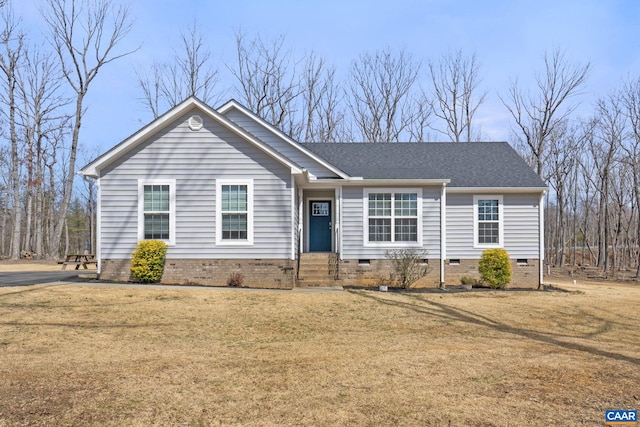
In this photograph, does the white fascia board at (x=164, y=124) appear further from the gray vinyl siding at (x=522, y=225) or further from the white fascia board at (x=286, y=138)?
the gray vinyl siding at (x=522, y=225)

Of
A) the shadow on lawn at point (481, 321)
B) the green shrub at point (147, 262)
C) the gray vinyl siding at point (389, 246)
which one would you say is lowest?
the shadow on lawn at point (481, 321)

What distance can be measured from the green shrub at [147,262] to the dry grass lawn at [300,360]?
65.0 inches

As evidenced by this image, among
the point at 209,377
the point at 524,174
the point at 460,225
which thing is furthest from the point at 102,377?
the point at 524,174

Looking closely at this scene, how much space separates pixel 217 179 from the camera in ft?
49.7

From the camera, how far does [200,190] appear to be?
15.1 m

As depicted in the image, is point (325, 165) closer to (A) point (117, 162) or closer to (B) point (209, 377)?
(A) point (117, 162)

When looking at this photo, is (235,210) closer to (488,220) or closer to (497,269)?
(497,269)

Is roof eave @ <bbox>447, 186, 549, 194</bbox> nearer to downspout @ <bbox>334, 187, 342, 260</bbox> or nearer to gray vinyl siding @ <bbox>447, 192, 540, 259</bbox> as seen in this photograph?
gray vinyl siding @ <bbox>447, 192, 540, 259</bbox>

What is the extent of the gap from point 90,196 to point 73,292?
4454 cm

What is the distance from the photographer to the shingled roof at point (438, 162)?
1812cm

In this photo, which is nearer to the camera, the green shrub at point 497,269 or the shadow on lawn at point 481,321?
the shadow on lawn at point 481,321

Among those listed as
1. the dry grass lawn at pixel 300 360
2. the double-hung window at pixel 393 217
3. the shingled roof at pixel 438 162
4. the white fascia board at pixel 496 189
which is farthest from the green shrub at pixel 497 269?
the dry grass lawn at pixel 300 360

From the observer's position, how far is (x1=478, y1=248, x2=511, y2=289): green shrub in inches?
663

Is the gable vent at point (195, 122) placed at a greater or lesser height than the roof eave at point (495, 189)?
greater
